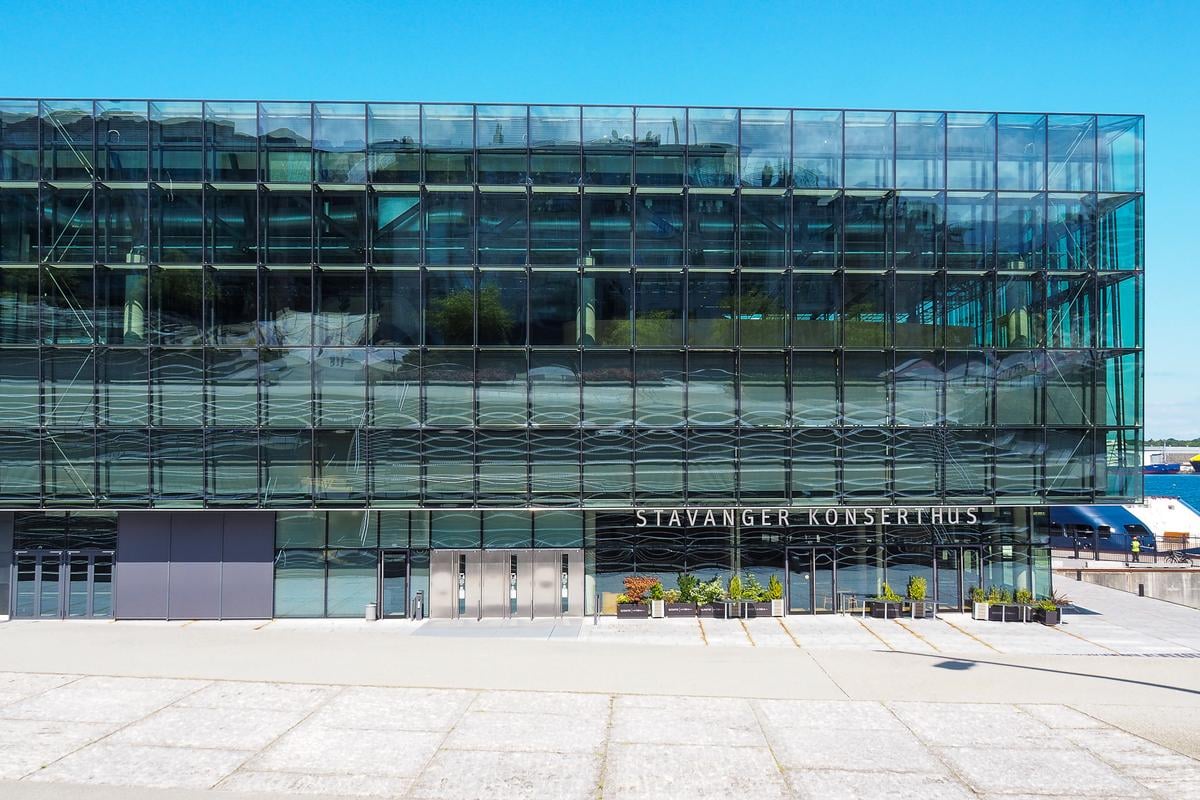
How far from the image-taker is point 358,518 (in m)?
Answer: 28.5

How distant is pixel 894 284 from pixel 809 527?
876 cm

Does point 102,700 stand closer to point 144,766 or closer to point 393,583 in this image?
point 144,766

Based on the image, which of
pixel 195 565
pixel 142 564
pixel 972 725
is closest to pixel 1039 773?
pixel 972 725

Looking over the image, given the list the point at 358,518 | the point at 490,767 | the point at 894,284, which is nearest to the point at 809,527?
the point at 894,284

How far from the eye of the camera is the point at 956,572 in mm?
29688

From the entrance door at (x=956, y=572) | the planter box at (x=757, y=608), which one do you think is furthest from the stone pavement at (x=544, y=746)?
the entrance door at (x=956, y=572)

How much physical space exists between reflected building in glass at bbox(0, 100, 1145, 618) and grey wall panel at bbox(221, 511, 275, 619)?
121 millimetres

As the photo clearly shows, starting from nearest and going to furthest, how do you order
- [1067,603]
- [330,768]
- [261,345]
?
[330,768] → [261,345] → [1067,603]

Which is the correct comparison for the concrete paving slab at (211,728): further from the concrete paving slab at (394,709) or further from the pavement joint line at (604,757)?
the pavement joint line at (604,757)

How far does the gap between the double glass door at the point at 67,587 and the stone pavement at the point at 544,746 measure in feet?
32.0

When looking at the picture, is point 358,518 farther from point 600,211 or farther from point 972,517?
point 972,517

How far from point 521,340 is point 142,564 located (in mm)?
14681

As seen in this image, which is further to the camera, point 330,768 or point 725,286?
point 725,286

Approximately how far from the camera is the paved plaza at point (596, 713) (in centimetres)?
1385
